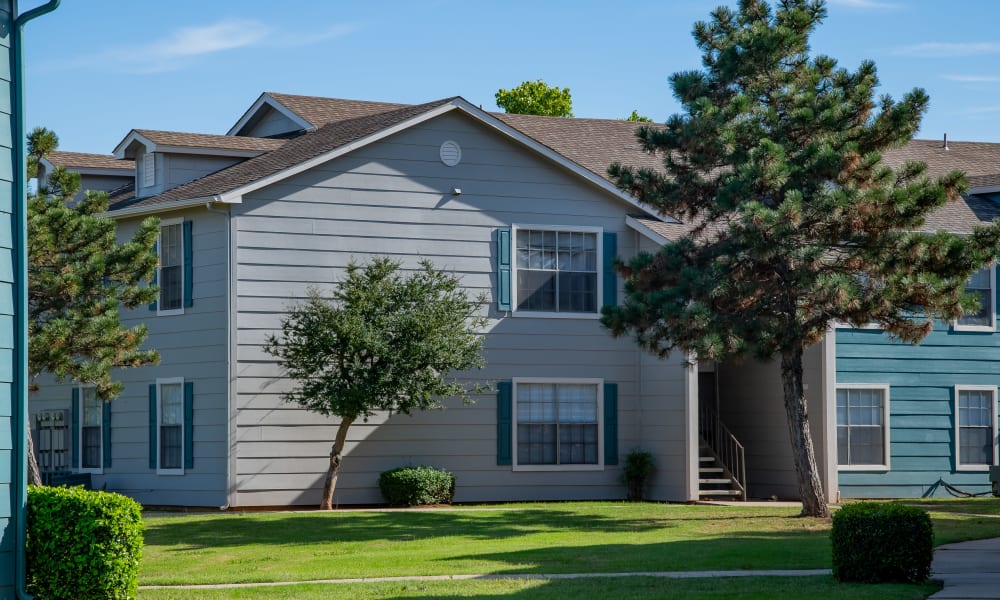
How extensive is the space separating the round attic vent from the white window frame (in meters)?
5.42

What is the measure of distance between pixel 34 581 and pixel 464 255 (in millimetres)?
14466

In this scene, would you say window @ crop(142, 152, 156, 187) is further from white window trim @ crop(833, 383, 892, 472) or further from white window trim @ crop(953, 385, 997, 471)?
white window trim @ crop(953, 385, 997, 471)

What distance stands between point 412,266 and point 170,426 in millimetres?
5018

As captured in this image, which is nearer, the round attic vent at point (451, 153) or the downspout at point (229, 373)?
the downspout at point (229, 373)

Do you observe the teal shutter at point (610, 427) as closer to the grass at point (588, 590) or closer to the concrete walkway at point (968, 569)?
the concrete walkway at point (968, 569)

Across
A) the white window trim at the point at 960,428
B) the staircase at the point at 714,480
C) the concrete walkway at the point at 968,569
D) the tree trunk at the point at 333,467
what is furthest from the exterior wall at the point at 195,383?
the white window trim at the point at 960,428

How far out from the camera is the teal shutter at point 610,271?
24.7 metres

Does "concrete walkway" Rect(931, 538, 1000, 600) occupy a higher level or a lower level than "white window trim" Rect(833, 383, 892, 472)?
lower

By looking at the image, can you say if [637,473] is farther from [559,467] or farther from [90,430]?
[90,430]

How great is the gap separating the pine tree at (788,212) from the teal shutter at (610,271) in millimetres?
4249

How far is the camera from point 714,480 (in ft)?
81.1

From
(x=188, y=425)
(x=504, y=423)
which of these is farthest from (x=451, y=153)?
(x=188, y=425)

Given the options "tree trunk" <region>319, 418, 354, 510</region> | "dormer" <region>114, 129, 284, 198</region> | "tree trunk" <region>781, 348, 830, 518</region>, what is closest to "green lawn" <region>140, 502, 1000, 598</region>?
"tree trunk" <region>781, 348, 830, 518</region>

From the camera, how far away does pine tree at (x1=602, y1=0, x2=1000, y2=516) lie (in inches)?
736
